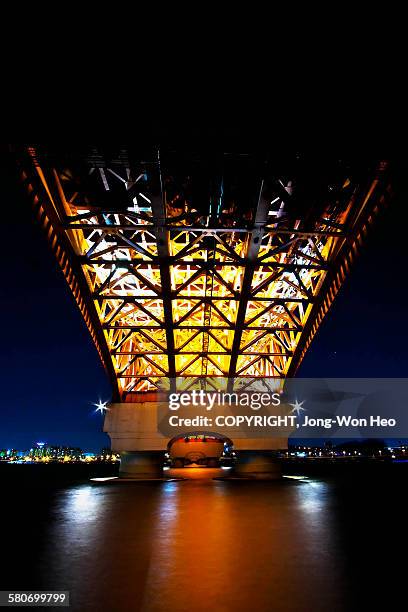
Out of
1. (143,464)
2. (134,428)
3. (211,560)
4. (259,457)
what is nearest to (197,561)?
(211,560)

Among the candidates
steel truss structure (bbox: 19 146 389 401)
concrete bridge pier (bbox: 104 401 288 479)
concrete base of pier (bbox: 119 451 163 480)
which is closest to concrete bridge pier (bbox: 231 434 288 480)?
concrete bridge pier (bbox: 104 401 288 479)

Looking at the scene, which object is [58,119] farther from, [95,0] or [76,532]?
[76,532]

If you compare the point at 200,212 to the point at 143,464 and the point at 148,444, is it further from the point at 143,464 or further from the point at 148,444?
the point at 143,464

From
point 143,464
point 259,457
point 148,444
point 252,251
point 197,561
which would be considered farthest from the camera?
point 259,457

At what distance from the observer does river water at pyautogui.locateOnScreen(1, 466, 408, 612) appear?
536 centimetres

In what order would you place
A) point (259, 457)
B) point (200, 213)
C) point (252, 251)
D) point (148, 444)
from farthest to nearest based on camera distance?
point (259, 457), point (148, 444), point (252, 251), point (200, 213)

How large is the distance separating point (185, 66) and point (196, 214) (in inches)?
294

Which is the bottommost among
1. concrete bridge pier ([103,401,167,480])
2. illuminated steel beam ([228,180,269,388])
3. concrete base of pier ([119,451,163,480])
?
concrete base of pier ([119,451,163,480])

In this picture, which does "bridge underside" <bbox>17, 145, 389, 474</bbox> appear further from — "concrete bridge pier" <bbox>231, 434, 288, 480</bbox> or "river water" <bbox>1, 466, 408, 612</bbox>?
"river water" <bbox>1, 466, 408, 612</bbox>

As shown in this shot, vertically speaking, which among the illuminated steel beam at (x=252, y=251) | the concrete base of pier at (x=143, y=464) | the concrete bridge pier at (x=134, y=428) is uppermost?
the illuminated steel beam at (x=252, y=251)

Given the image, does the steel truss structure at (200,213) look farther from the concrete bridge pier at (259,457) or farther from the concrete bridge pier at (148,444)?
the concrete bridge pier at (259,457)

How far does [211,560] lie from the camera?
7.20m

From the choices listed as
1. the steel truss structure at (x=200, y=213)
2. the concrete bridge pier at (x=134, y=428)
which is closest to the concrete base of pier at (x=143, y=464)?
the concrete bridge pier at (x=134, y=428)

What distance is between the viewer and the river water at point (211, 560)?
536cm
